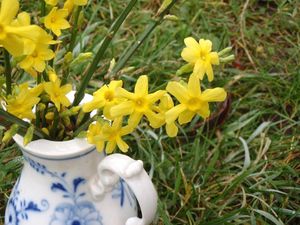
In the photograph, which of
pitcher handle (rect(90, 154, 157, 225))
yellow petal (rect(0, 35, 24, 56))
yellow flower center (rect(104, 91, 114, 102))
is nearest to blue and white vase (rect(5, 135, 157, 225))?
pitcher handle (rect(90, 154, 157, 225))

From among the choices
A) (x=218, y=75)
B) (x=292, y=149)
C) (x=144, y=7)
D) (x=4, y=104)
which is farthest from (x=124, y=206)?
(x=144, y=7)

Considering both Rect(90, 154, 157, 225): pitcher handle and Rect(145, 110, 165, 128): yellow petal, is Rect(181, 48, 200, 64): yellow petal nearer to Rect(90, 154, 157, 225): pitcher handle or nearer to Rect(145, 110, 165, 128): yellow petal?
Rect(145, 110, 165, 128): yellow petal

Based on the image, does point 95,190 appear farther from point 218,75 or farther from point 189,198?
point 218,75

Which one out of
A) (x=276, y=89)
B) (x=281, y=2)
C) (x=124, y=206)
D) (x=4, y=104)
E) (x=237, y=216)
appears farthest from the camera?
(x=281, y=2)

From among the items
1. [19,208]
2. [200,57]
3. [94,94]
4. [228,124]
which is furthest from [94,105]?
[228,124]

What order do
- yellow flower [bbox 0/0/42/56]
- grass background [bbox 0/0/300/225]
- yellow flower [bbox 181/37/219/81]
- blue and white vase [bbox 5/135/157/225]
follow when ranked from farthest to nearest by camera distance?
grass background [bbox 0/0/300/225] → blue and white vase [bbox 5/135/157/225] → yellow flower [bbox 181/37/219/81] → yellow flower [bbox 0/0/42/56]

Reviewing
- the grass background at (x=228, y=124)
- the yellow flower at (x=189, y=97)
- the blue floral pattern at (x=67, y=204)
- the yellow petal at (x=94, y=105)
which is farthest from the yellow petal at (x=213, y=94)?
the grass background at (x=228, y=124)
